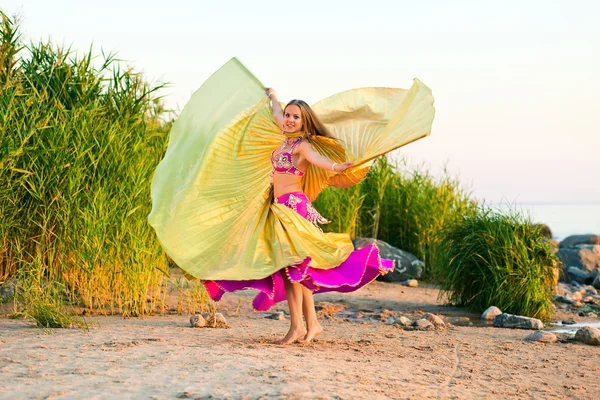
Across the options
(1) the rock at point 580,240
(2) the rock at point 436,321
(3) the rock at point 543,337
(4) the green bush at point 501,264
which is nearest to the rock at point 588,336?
(3) the rock at point 543,337

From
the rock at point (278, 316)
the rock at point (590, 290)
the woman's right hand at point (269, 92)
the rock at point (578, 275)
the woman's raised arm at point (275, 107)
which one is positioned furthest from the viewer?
the rock at point (578, 275)

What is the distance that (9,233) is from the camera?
8.61 m

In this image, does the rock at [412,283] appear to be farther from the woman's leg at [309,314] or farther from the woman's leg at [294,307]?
the woman's leg at [294,307]

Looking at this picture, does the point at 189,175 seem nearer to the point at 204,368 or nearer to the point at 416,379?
the point at 204,368

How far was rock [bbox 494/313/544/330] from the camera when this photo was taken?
8.85m

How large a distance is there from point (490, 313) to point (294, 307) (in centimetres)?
383

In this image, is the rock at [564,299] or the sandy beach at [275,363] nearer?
the sandy beach at [275,363]

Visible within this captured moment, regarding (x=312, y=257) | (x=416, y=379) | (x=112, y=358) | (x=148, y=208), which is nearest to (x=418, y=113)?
(x=312, y=257)

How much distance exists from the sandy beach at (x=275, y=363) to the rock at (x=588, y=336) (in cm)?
12

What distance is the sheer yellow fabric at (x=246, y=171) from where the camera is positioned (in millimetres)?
6217

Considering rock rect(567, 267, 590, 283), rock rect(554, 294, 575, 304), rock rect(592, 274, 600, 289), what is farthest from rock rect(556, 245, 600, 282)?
rock rect(554, 294, 575, 304)

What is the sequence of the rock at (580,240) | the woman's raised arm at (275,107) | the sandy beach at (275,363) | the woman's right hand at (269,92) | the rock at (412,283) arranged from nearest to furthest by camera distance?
the sandy beach at (275,363)
the woman's raised arm at (275,107)
the woman's right hand at (269,92)
the rock at (412,283)
the rock at (580,240)

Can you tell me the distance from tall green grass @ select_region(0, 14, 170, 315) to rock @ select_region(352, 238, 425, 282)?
4749 mm

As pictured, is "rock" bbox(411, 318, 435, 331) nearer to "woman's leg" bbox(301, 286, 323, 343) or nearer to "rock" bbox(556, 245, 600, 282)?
"woman's leg" bbox(301, 286, 323, 343)
